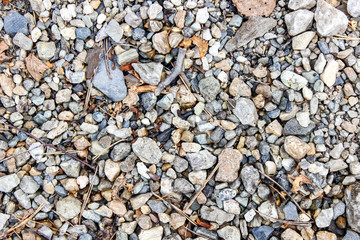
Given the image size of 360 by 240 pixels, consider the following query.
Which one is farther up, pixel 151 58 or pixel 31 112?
pixel 151 58

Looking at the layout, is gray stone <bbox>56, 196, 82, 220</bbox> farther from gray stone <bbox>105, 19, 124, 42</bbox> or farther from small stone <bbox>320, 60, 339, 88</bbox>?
small stone <bbox>320, 60, 339, 88</bbox>

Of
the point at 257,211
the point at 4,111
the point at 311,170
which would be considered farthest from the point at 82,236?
the point at 311,170

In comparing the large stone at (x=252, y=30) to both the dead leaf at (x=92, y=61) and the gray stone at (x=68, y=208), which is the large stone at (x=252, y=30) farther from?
the gray stone at (x=68, y=208)

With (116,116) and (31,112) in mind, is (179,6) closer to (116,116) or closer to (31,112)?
(116,116)

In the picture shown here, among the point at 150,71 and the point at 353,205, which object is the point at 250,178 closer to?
the point at 353,205

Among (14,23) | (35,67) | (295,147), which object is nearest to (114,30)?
(35,67)

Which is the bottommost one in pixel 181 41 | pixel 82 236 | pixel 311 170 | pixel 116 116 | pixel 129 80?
pixel 82 236

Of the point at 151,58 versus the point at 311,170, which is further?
the point at 151,58
